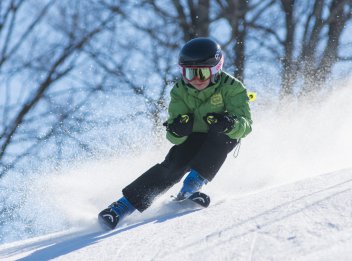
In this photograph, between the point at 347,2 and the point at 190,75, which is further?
the point at 347,2

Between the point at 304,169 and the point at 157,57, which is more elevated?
the point at 157,57

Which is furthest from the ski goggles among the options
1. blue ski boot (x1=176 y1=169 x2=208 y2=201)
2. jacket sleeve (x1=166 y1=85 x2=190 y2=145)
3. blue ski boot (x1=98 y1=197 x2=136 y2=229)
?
blue ski boot (x1=98 y1=197 x2=136 y2=229)

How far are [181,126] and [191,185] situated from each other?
1.42 ft

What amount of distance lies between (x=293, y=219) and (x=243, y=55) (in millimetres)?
9897

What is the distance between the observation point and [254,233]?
83.6 inches

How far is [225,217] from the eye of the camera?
263cm

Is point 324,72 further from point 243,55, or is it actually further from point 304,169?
point 304,169

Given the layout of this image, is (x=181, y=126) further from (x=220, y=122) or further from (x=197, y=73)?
(x=197, y=73)

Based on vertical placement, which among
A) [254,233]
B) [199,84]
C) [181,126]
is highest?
[199,84]

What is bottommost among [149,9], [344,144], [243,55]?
[344,144]

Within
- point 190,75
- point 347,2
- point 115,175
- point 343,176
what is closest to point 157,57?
point 347,2

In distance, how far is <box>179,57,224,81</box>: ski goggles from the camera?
3.79 m

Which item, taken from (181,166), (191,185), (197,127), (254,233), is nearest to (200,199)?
(191,185)

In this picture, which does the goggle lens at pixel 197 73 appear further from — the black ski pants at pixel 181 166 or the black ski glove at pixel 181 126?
the black ski pants at pixel 181 166
